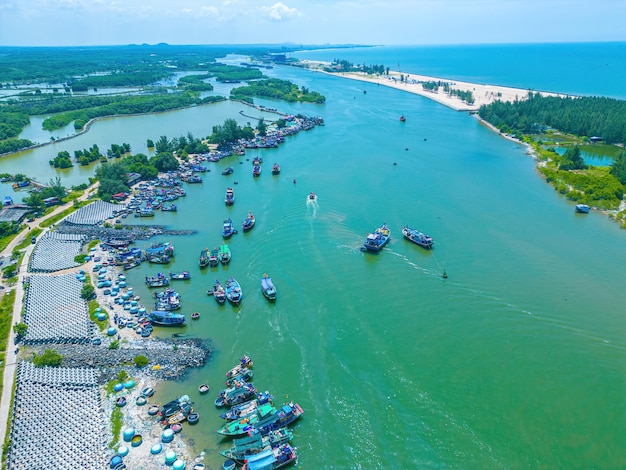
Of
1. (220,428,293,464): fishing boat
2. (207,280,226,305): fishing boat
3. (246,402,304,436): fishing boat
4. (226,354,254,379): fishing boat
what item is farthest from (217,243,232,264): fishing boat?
(220,428,293,464): fishing boat

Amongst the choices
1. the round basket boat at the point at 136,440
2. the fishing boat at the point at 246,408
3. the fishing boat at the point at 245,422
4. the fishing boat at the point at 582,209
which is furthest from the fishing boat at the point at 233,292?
the fishing boat at the point at 582,209

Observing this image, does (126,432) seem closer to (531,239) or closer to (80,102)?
(531,239)

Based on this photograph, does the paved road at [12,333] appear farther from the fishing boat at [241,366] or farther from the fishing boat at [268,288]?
the fishing boat at [268,288]

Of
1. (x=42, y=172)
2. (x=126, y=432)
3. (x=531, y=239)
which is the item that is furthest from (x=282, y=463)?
(x=42, y=172)

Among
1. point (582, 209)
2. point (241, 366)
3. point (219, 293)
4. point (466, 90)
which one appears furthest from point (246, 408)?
point (466, 90)

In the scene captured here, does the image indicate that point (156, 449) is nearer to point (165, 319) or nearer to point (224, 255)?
point (165, 319)

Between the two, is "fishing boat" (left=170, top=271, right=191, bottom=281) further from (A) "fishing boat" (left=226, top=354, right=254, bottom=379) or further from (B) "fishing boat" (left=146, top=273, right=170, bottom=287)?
(A) "fishing boat" (left=226, top=354, right=254, bottom=379)
